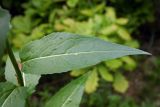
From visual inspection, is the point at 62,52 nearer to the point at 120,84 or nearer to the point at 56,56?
the point at 56,56

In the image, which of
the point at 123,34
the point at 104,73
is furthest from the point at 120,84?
the point at 123,34

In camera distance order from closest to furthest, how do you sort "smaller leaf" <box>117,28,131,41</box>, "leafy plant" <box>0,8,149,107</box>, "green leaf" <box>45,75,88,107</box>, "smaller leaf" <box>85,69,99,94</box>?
"leafy plant" <box>0,8,149,107</box>
"green leaf" <box>45,75,88,107</box>
"smaller leaf" <box>85,69,99,94</box>
"smaller leaf" <box>117,28,131,41</box>

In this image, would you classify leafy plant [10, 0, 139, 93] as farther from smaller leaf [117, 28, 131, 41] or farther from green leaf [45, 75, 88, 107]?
green leaf [45, 75, 88, 107]

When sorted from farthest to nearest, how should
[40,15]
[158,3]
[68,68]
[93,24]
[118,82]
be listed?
1. [158,3]
2. [40,15]
3. [118,82]
4. [93,24]
5. [68,68]

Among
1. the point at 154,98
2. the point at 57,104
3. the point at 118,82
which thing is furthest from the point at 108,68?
the point at 57,104

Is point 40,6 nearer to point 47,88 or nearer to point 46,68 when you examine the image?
point 47,88

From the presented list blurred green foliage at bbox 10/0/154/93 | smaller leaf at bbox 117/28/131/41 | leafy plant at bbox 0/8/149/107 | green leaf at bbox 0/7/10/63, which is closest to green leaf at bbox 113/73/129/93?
blurred green foliage at bbox 10/0/154/93
